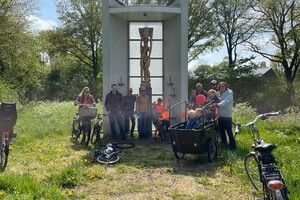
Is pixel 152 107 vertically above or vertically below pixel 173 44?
below

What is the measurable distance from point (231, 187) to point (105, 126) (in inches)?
225

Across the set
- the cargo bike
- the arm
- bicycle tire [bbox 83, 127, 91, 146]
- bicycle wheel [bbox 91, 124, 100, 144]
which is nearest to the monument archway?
bicycle tire [bbox 83, 127, 91, 146]

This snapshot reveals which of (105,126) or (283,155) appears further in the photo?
(105,126)

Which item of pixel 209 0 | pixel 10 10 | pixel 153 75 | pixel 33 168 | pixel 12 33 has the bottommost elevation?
pixel 33 168

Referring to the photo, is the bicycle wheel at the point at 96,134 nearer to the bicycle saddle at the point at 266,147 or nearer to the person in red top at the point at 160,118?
the person in red top at the point at 160,118

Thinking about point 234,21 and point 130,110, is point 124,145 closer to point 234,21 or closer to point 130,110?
point 130,110

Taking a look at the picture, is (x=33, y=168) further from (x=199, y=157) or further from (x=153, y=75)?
(x=153, y=75)

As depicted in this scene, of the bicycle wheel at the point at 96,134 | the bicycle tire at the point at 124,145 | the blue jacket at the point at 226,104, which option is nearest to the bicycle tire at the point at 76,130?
the bicycle wheel at the point at 96,134

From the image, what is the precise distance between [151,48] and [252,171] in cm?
694

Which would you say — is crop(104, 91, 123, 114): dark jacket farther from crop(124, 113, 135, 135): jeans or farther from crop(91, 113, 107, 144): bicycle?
crop(91, 113, 107, 144): bicycle

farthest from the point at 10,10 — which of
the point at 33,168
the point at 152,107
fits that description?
the point at 33,168

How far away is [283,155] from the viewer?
20.4 feet

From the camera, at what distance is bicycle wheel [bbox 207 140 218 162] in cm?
653

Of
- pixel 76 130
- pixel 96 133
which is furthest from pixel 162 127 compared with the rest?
pixel 76 130
